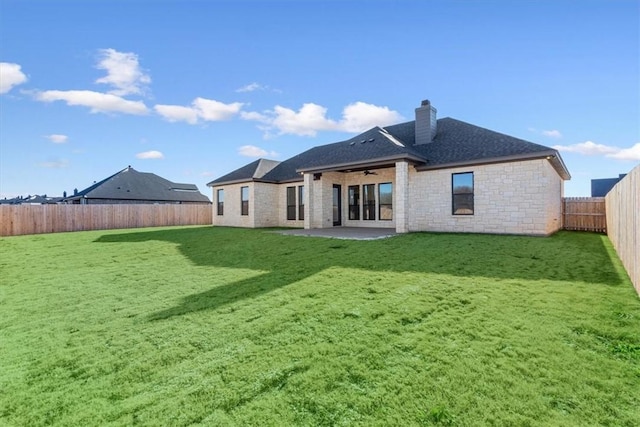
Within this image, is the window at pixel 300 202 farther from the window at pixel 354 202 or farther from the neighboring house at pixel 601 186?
the neighboring house at pixel 601 186

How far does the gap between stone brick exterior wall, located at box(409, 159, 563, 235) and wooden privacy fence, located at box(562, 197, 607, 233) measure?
2023mm

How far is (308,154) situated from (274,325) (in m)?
17.6

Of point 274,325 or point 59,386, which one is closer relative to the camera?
point 59,386

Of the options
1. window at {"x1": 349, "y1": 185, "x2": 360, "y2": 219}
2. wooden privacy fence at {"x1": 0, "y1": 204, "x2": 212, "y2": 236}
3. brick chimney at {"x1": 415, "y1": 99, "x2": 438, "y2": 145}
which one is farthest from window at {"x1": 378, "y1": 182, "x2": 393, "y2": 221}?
wooden privacy fence at {"x1": 0, "y1": 204, "x2": 212, "y2": 236}

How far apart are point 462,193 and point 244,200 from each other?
12902 millimetres

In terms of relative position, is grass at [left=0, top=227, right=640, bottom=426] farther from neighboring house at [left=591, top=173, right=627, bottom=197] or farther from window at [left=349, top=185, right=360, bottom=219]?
neighboring house at [left=591, top=173, right=627, bottom=197]

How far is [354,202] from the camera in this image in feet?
56.6

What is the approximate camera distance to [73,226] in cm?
1897

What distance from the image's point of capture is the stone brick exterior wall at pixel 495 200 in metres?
10.9

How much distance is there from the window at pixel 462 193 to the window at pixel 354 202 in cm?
558

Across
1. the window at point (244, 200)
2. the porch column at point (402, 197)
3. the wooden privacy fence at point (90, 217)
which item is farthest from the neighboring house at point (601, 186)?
the wooden privacy fence at point (90, 217)

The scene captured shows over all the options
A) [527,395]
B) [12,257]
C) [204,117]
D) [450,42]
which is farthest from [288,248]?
[204,117]

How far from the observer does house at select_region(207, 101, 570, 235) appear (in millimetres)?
11141

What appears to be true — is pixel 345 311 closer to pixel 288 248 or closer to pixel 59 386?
pixel 59 386
